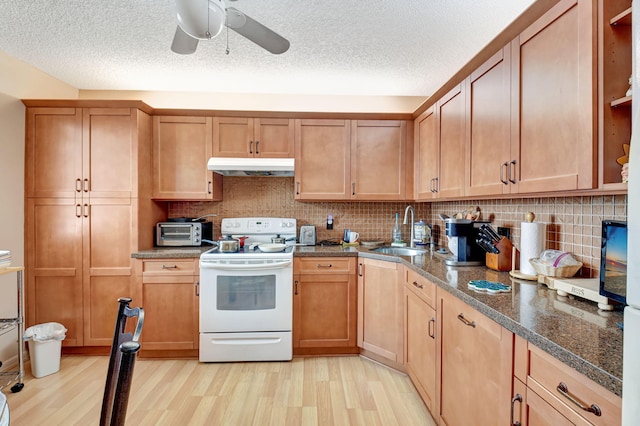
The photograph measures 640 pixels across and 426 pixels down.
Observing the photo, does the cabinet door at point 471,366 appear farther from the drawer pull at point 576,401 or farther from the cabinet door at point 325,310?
the cabinet door at point 325,310

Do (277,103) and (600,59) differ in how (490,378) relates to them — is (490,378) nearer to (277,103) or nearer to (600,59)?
(600,59)

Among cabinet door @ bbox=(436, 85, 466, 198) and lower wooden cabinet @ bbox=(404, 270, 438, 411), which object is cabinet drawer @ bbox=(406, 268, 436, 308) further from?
cabinet door @ bbox=(436, 85, 466, 198)

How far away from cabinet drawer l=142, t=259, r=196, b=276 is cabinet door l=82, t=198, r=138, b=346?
18cm

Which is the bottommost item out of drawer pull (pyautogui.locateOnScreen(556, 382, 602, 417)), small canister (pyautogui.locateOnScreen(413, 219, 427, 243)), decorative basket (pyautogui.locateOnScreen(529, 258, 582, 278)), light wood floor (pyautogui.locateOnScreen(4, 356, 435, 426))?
light wood floor (pyautogui.locateOnScreen(4, 356, 435, 426))

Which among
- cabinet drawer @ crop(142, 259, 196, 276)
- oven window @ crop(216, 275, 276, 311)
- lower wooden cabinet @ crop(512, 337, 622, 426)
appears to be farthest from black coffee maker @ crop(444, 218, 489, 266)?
cabinet drawer @ crop(142, 259, 196, 276)

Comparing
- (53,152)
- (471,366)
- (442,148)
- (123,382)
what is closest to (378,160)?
(442,148)

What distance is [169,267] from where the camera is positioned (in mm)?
2668

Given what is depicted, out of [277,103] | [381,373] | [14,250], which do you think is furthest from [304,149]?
[14,250]

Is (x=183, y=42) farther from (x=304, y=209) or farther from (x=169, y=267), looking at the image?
(x=304, y=209)

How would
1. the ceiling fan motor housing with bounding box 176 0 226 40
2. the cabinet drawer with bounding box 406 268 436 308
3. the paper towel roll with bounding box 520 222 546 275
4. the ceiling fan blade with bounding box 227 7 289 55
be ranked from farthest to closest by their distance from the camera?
the cabinet drawer with bounding box 406 268 436 308, the paper towel roll with bounding box 520 222 546 275, the ceiling fan blade with bounding box 227 7 289 55, the ceiling fan motor housing with bounding box 176 0 226 40

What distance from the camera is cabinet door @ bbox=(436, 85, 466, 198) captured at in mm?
2086

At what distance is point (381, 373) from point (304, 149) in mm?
1976

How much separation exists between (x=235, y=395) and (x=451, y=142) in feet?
7.39

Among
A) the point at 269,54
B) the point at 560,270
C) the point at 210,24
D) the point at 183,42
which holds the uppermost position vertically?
the point at 269,54
